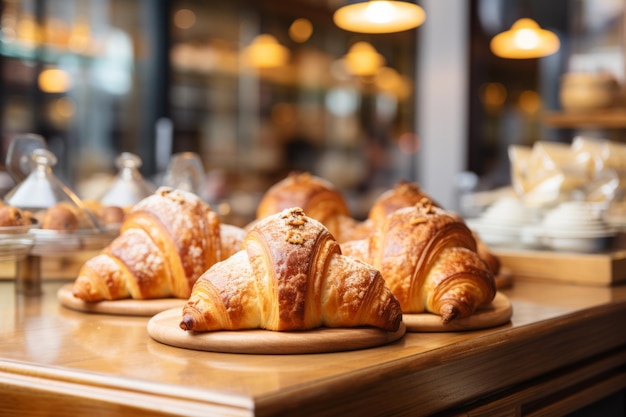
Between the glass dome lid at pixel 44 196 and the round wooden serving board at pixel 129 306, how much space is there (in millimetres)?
266

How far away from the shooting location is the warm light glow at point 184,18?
491 centimetres

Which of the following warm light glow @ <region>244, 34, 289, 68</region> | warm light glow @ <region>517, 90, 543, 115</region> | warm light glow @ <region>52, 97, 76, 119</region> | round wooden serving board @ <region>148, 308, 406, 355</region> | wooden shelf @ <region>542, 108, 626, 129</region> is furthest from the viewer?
warm light glow @ <region>244, 34, 289, 68</region>

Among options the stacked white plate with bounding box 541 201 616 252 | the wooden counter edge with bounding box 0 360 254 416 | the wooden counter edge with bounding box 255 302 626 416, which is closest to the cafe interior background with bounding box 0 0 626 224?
the stacked white plate with bounding box 541 201 616 252

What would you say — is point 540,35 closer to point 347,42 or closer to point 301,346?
point 347,42

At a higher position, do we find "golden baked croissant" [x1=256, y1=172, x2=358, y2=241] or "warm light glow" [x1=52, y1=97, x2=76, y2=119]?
"warm light glow" [x1=52, y1=97, x2=76, y2=119]

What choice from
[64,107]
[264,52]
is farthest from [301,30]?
[64,107]

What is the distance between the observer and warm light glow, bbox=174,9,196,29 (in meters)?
4.91

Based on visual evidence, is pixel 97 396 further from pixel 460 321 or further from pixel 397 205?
pixel 397 205

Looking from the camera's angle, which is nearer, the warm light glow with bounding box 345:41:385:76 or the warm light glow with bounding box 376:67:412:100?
the warm light glow with bounding box 345:41:385:76

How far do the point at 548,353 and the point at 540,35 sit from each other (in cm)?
306

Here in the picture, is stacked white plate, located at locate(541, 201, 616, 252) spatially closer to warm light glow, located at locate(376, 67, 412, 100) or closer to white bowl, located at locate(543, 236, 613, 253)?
white bowl, located at locate(543, 236, 613, 253)

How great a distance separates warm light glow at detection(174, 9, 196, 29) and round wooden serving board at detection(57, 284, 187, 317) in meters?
3.78

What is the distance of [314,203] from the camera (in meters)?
1.66

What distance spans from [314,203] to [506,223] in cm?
62
